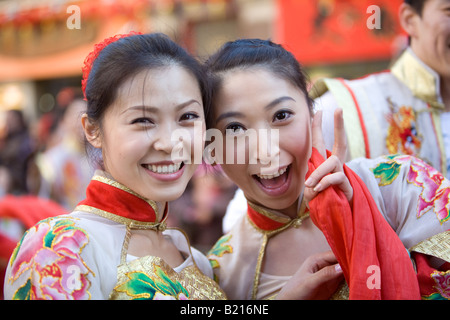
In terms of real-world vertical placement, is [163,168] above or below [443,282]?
above

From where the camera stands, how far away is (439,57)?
6.81ft

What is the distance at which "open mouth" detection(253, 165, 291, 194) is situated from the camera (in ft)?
5.12

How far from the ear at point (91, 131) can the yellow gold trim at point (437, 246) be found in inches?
35.8

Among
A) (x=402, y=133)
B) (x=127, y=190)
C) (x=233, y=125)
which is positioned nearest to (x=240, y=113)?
(x=233, y=125)

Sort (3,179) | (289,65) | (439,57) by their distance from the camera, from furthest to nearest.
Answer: (3,179) → (439,57) → (289,65)

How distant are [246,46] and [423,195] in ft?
2.26

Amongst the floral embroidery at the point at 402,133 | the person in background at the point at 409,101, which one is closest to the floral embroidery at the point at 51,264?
the person in background at the point at 409,101

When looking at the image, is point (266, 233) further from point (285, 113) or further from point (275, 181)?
point (285, 113)

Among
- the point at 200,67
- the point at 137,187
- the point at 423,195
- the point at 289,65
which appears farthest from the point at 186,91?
the point at 423,195

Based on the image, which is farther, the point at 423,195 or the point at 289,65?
the point at 289,65

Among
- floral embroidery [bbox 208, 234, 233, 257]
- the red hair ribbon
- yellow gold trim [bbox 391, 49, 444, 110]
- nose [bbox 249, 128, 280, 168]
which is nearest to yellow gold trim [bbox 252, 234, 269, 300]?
floral embroidery [bbox 208, 234, 233, 257]

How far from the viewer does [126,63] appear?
137cm

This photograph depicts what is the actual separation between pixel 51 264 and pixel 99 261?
13cm
